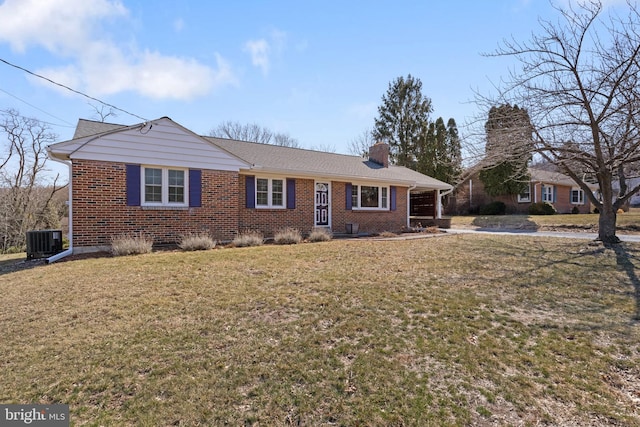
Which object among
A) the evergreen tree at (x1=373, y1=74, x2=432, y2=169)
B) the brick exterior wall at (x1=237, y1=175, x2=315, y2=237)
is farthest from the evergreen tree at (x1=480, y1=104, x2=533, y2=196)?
the evergreen tree at (x1=373, y1=74, x2=432, y2=169)

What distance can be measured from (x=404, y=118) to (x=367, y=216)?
23050 mm

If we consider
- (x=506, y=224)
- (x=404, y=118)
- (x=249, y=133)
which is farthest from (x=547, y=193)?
(x=249, y=133)

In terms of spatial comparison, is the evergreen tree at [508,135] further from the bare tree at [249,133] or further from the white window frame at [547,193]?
the bare tree at [249,133]

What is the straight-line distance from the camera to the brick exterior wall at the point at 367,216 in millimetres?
14531

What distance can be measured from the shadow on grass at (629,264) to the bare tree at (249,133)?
3400 cm

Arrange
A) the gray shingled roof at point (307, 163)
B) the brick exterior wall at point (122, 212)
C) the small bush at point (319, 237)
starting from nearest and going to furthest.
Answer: the brick exterior wall at point (122, 212)
the small bush at point (319, 237)
the gray shingled roof at point (307, 163)

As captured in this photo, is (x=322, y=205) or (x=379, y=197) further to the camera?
(x=379, y=197)

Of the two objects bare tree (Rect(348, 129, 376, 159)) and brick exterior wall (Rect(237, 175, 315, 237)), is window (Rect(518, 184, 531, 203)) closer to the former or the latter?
bare tree (Rect(348, 129, 376, 159))

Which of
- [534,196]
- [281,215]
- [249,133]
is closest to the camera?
[281,215]

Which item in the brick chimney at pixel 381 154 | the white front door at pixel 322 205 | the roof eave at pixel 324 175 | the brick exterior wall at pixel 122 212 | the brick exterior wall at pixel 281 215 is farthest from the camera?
the brick chimney at pixel 381 154

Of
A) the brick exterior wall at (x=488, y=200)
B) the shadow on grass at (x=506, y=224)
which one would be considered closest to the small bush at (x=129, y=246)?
the shadow on grass at (x=506, y=224)

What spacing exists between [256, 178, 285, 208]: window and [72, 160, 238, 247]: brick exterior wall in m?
1.49

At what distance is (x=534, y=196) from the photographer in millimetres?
26250

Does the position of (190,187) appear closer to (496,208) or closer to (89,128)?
(89,128)
